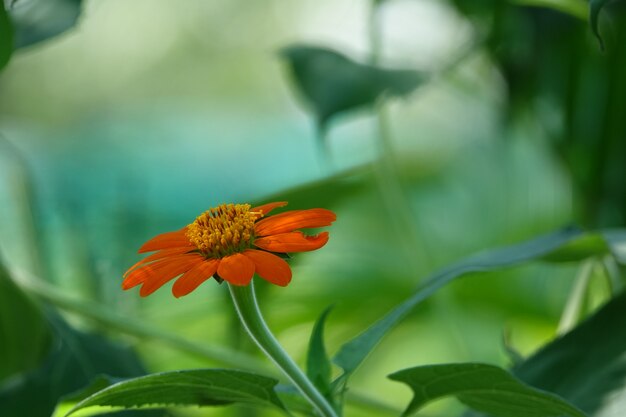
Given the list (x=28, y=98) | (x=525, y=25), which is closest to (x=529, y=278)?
(x=525, y=25)

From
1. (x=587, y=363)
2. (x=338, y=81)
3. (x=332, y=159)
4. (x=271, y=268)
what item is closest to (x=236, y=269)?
(x=271, y=268)

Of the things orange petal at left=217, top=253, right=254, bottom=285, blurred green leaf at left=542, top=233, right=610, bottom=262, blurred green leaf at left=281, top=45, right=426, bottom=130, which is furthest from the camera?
blurred green leaf at left=281, top=45, right=426, bottom=130

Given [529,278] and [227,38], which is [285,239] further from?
[227,38]

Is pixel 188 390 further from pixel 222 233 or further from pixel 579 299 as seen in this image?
pixel 579 299

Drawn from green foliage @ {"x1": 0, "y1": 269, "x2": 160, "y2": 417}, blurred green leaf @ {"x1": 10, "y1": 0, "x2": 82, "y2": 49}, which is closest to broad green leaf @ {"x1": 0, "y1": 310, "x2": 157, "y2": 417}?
green foliage @ {"x1": 0, "y1": 269, "x2": 160, "y2": 417}

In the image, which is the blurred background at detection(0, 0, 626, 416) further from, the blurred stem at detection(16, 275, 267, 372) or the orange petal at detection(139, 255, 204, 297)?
the orange petal at detection(139, 255, 204, 297)

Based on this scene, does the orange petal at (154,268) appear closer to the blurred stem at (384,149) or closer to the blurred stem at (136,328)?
Answer: the blurred stem at (136,328)

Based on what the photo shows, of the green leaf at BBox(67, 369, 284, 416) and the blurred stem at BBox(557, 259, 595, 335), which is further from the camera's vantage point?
the blurred stem at BBox(557, 259, 595, 335)
